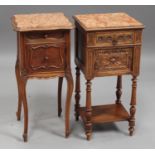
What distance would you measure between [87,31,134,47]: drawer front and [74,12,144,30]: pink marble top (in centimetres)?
5

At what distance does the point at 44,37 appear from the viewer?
364 centimetres

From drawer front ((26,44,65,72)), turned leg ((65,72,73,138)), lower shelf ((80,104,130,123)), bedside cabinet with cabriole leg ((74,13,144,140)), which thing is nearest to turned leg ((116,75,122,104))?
lower shelf ((80,104,130,123))

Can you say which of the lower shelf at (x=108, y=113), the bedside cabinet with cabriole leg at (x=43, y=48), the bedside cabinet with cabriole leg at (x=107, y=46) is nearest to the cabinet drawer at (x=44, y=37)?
the bedside cabinet with cabriole leg at (x=43, y=48)

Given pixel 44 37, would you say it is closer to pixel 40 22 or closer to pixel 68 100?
pixel 40 22

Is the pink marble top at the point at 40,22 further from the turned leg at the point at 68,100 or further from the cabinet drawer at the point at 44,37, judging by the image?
the turned leg at the point at 68,100

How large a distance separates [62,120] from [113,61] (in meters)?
0.79

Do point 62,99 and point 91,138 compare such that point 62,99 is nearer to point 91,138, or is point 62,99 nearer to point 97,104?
point 97,104

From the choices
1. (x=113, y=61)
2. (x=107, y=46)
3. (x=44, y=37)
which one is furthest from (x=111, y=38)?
(x=44, y=37)

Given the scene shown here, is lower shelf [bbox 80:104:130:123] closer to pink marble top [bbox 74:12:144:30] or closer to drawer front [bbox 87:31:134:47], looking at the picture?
drawer front [bbox 87:31:134:47]

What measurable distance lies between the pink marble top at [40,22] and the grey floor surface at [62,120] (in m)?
0.88

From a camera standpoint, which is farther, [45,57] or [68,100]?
[68,100]

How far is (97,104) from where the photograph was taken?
457 centimetres
